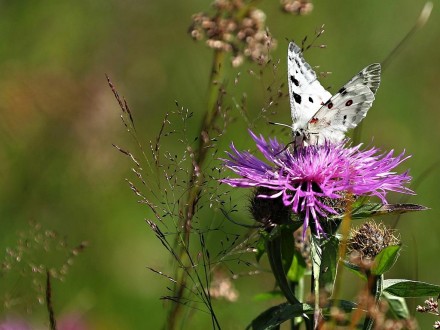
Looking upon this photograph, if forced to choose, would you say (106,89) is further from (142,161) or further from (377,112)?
(377,112)

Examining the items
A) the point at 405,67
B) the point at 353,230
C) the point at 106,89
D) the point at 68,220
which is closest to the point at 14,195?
the point at 68,220

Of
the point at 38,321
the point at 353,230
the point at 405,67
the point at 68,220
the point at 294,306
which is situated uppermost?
the point at 405,67

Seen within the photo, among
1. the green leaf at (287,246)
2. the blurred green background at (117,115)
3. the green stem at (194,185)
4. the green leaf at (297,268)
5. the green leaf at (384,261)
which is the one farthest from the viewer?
the blurred green background at (117,115)

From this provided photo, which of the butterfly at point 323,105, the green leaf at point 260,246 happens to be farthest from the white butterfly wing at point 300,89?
the green leaf at point 260,246

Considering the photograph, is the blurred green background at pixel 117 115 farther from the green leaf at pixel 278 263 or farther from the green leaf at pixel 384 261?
the green leaf at pixel 384 261

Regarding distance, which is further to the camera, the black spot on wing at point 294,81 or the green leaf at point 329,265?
the black spot on wing at point 294,81
